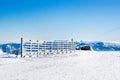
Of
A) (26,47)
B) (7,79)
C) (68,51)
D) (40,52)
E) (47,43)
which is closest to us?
(7,79)

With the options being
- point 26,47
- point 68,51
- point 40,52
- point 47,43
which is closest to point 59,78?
point 26,47

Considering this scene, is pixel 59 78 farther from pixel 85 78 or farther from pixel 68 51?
pixel 68 51

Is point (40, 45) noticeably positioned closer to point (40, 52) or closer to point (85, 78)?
point (40, 52)

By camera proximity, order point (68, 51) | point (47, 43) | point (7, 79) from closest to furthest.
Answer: point (7, 79)
point (47, 43)
point (68, 51)

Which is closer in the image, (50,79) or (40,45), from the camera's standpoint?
(50,79)

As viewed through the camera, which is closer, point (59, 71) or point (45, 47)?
point (59, 71)

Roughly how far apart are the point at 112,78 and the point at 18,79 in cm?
425

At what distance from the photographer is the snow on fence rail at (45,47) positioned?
94.1 ft

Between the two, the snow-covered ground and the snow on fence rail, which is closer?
the snow-covered ground

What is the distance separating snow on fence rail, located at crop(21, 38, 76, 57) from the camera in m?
28.7

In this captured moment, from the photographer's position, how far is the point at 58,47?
35.7m

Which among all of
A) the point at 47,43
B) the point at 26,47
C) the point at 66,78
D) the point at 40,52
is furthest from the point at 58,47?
the point at 66,78

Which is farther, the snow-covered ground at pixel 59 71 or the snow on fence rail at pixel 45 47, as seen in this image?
the snow on fence rail at pixel 45 47

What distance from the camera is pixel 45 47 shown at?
1283 inches
